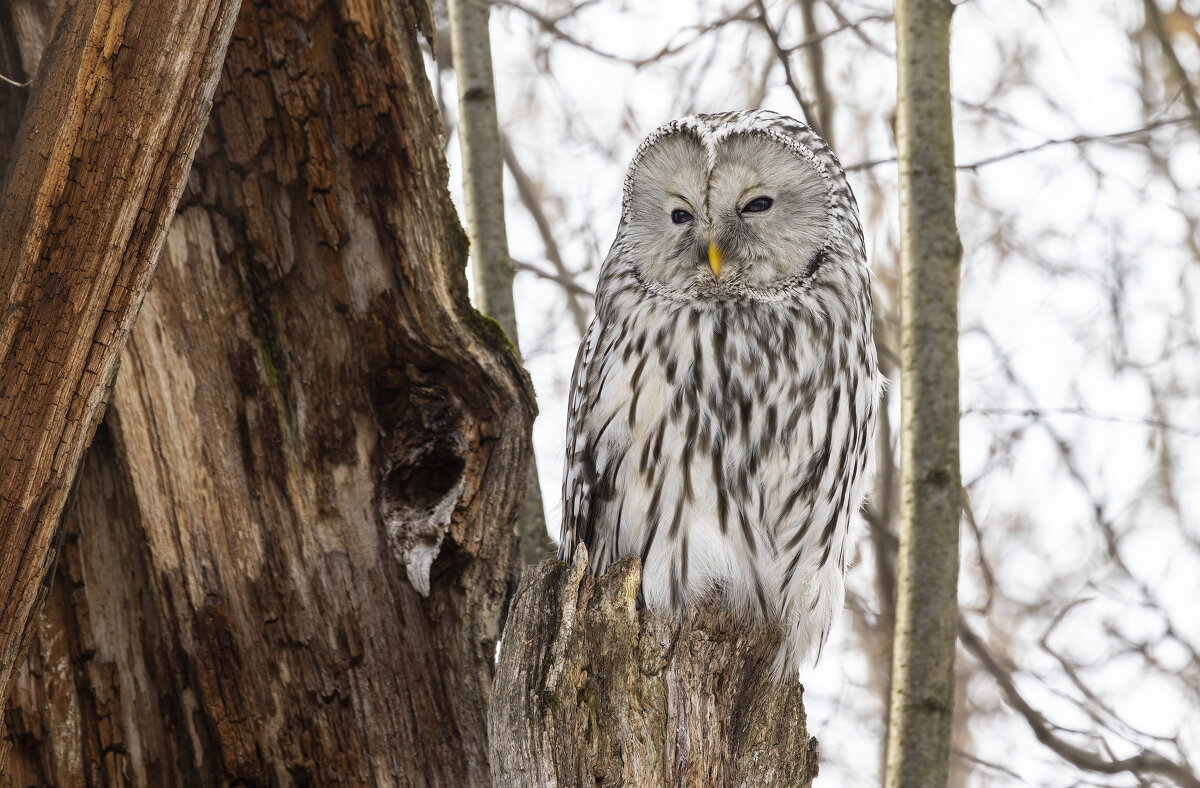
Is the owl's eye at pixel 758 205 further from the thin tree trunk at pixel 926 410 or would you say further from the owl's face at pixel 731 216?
the thin tree trunk at pixel 926 410

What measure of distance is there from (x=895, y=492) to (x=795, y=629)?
114 inches

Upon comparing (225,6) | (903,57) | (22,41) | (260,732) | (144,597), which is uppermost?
(903,57)

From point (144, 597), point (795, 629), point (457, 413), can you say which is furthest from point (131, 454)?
point (795, 629)

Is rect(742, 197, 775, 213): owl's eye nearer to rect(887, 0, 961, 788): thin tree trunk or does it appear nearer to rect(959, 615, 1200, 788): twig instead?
rect(887, 0, 961, 788): thin tree trunk

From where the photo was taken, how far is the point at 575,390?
3.66m

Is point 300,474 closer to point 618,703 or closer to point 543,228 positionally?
point 618,703

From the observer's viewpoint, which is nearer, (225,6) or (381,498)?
(225,6)

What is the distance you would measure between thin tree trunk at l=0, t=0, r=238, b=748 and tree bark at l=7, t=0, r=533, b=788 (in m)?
0.66

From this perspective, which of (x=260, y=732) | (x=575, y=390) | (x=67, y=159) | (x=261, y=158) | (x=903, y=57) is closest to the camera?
(x=67, y=159)

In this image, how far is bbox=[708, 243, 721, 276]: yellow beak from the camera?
3.39 m

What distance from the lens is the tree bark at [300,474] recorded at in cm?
309

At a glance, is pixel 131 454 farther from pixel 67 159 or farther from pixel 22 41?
pixel 22 41

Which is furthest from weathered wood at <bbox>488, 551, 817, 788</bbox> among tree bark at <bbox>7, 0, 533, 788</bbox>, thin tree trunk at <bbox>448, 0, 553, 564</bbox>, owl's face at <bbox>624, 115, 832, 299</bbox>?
thin tree trunk at <bbox>448, 0, 553, 564</bbox>

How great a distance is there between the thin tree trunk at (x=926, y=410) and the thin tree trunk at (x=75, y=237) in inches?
91.8
